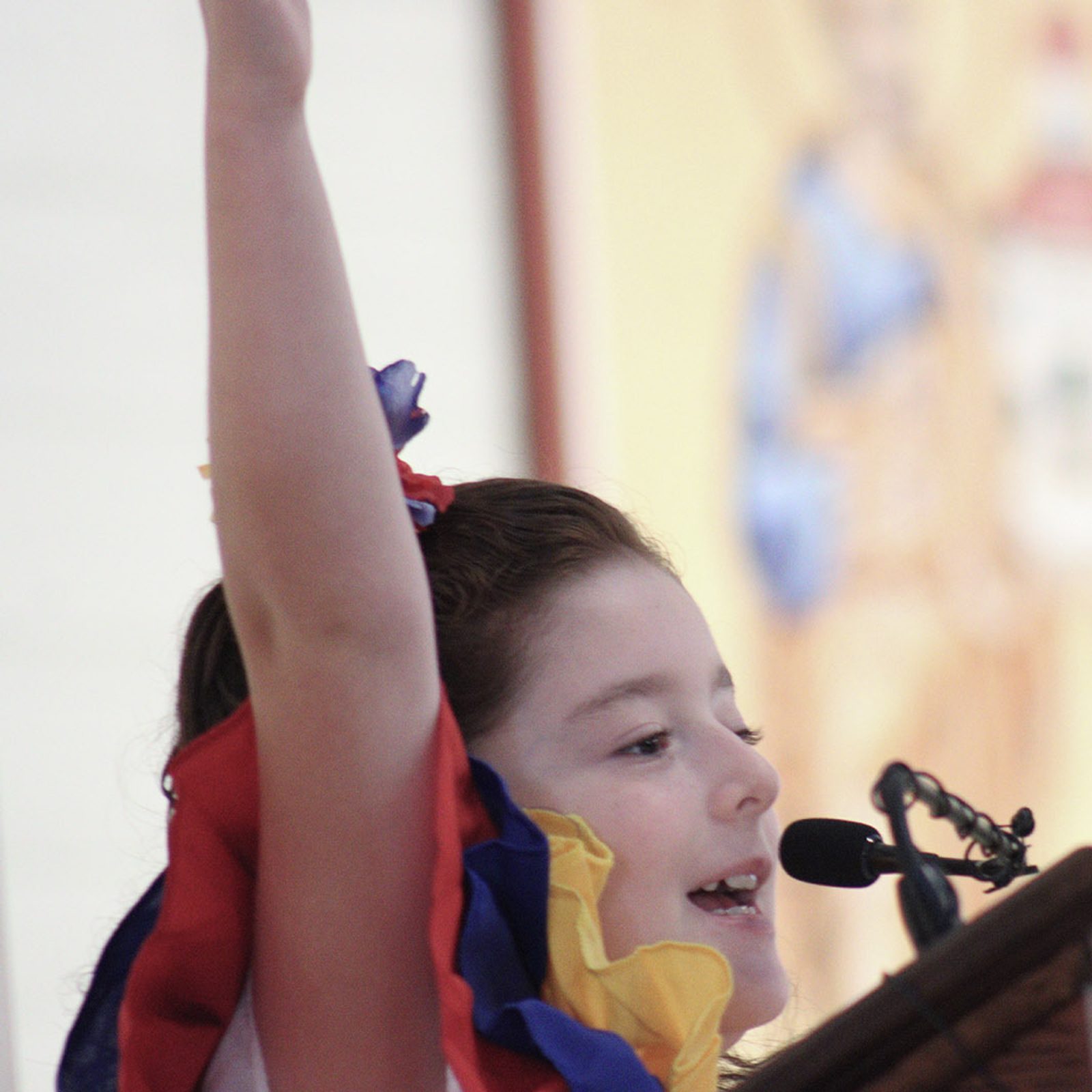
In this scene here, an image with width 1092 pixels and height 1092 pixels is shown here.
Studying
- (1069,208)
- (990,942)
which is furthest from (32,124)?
(1069,208)

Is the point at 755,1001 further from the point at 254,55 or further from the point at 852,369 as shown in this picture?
the point at 852,369

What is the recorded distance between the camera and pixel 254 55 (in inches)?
27.7

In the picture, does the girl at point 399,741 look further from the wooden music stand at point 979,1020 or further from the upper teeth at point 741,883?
the wooden music stand at point 979,1020

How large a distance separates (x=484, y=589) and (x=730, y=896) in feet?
0.79

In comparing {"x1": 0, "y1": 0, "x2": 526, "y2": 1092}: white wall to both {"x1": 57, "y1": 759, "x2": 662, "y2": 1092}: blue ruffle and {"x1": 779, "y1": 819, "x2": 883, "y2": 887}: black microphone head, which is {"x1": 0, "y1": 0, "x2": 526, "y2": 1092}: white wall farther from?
{"x1": 779, "y1": 819, "x2": 883, "y2": 887}: black microphone head

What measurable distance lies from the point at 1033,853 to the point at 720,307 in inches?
45.5

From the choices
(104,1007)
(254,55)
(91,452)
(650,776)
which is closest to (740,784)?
(650,776)

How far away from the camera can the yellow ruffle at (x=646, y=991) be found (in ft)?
2.81

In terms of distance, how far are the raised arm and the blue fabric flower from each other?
0.25 meters

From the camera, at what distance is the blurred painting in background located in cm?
246

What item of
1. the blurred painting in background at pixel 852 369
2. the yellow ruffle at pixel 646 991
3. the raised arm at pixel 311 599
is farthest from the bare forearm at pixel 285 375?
the blurred painting in background at pixel 852 369

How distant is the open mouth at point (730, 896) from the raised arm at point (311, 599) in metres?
0.21

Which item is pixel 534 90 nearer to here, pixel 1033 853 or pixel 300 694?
pixel 1033 853

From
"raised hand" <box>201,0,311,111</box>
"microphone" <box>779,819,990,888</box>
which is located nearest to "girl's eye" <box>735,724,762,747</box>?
"microphone" <box>779,819,990,888</box>
